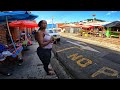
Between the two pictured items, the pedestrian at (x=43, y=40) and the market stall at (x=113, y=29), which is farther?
the market stall at (x=113, y=29)

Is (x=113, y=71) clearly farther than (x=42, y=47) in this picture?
Yes

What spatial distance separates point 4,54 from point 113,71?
3.52m

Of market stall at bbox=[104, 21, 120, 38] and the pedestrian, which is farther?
market stall at bbox=[104, 21, 120, 38]

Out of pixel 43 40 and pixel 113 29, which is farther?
pixel 113 29

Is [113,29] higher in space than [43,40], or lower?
higher
